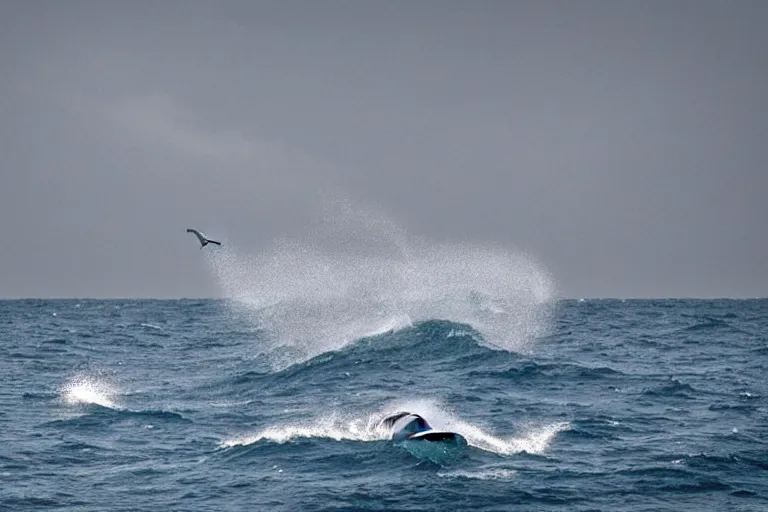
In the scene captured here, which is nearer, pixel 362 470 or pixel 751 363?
pixel 362 470

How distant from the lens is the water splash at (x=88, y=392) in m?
40.6

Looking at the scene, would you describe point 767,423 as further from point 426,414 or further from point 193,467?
point 193,467

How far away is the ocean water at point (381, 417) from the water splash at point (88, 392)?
143mm

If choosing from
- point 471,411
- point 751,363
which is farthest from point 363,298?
point 471,411

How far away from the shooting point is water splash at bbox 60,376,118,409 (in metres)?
40.6

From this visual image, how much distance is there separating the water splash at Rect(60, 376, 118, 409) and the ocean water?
0.47 ft

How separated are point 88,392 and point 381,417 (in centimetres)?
1768

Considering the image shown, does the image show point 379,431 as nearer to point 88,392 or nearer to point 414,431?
point 414,431

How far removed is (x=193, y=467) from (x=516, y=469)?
10.3 m

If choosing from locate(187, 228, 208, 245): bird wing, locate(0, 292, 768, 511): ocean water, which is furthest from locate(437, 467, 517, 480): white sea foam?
locate(187, 228, 208, 245): bird wing

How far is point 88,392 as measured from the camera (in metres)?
43.8

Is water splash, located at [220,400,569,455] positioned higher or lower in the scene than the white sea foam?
higher

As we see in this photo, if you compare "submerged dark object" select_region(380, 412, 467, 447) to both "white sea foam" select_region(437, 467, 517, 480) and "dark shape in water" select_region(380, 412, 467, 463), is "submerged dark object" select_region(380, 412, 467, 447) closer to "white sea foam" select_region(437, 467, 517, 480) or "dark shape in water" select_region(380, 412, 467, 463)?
"dark shape in water" select_region(380, 412, 467, 463)

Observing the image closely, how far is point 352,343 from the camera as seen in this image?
57594mm
